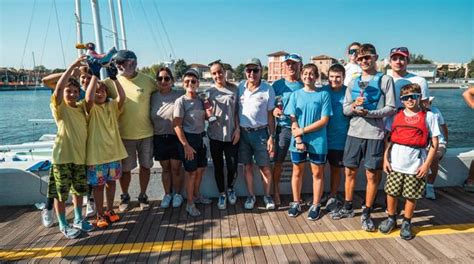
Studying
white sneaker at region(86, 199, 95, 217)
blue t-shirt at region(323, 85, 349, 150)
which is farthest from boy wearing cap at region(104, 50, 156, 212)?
blue t-shirt at region(323, 85, 349, 150)

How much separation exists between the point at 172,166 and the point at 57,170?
1289 millimetres

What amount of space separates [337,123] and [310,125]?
396mm

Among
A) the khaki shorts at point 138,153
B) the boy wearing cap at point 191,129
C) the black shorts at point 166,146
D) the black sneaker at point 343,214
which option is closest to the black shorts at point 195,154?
the boy wearing cap at point 191,129

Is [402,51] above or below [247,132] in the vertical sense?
above

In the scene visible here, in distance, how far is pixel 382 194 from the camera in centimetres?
420

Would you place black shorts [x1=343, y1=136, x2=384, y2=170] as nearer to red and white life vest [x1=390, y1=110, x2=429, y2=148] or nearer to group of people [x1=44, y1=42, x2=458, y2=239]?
group of people [x1=44, y1=42, x2=458, y2=239]

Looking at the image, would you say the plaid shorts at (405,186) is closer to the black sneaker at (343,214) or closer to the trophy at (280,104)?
the black sneaker at (343,214)

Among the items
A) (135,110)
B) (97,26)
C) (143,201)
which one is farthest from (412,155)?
(97,26)

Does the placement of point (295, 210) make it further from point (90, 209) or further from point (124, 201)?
point (90, 209)

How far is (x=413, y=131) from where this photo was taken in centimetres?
289

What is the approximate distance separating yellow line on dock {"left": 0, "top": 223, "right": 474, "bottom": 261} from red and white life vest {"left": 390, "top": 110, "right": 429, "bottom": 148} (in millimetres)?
1023

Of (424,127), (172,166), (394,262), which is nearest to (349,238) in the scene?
(394,262)

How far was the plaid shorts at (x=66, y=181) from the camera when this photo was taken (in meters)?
3.00

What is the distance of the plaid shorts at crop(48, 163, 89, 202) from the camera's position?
3002mm
